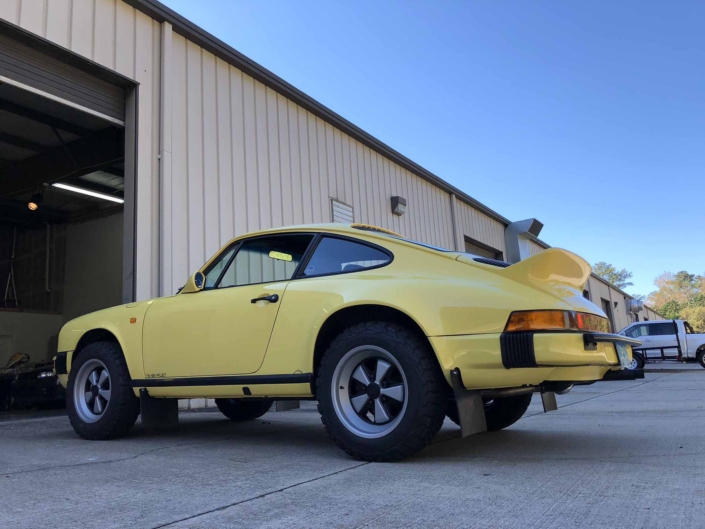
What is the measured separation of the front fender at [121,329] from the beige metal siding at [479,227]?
12.4 metres

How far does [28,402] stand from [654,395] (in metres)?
9.09

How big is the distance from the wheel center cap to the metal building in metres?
4.22

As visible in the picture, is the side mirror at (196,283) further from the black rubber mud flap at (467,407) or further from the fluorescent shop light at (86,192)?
the fluorescent shop light at (86,192)

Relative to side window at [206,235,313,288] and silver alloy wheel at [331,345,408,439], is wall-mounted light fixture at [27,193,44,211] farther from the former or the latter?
silver alloy wheel at [331,345,408,439]

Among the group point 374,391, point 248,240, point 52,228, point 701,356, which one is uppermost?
point 52,228

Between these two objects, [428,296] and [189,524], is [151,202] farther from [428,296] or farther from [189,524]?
[189,524]

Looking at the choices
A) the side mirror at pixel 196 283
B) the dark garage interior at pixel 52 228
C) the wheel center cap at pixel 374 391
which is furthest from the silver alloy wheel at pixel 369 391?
the dark garage interior at pixel 52 228

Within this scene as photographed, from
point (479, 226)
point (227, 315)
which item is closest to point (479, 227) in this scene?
point (479, 226)

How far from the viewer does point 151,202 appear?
269 inches

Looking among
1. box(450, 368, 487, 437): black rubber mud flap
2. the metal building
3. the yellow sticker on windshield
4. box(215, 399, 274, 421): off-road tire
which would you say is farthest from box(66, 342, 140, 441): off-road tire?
box(450, 368, 487, 437): black rubber mud flap

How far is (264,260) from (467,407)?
1949mm

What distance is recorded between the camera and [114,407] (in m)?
4.18

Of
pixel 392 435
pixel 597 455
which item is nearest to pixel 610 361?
pixel 597 455

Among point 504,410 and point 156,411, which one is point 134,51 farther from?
point 504,410
